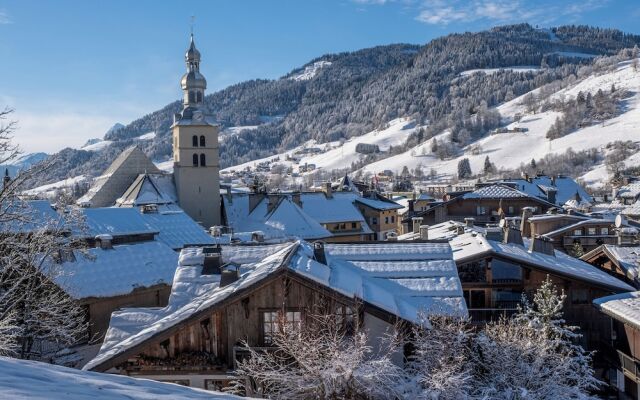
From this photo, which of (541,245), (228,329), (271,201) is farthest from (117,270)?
(271,201)

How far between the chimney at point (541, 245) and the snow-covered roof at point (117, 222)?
20037 mm

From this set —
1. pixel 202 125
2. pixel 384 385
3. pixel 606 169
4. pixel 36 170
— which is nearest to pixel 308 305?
pixel 384 385

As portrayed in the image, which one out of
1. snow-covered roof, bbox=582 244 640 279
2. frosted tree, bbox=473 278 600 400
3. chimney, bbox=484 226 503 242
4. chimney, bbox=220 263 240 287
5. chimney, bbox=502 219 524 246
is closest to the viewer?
frosted tree, bbox=473 278 600 400

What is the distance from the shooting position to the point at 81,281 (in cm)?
2605

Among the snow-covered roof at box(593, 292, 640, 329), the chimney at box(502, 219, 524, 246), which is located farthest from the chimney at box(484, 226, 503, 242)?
the snow-covered roof at box(593, 292, 640, 329)

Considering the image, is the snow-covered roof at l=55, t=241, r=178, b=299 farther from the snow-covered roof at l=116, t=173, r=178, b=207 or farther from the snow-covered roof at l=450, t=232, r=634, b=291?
the snow-covered roof at l=116, t=173, r=178, b=207

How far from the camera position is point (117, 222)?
35.8m

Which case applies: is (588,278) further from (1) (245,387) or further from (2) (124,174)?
(2) (124,174)

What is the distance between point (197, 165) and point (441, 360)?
54327mm

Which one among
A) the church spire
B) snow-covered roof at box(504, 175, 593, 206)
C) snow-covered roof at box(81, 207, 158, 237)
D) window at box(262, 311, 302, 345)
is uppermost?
the church spire

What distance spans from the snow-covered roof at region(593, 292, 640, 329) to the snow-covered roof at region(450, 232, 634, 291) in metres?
2.05

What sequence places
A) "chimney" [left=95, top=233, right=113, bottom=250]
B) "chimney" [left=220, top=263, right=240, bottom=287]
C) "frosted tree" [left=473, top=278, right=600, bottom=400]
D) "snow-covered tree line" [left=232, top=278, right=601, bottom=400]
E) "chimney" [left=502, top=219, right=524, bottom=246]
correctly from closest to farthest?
"snow-covered tree line" [left=232, top=278, right=601, bottom=400], "frosted tree" [left=473, top=278, right=600, bottom=400], "chimney" [left=220, top=263, right=240, bottom=287], "chimney" [left=95, top=233, right=113, bottom=250], "chimney" [left=502, top=219, right=524, bottom=246]

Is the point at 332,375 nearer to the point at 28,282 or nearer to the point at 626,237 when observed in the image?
the point at 28,282

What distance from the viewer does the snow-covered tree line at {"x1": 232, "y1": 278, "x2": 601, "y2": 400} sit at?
12.0 meters
